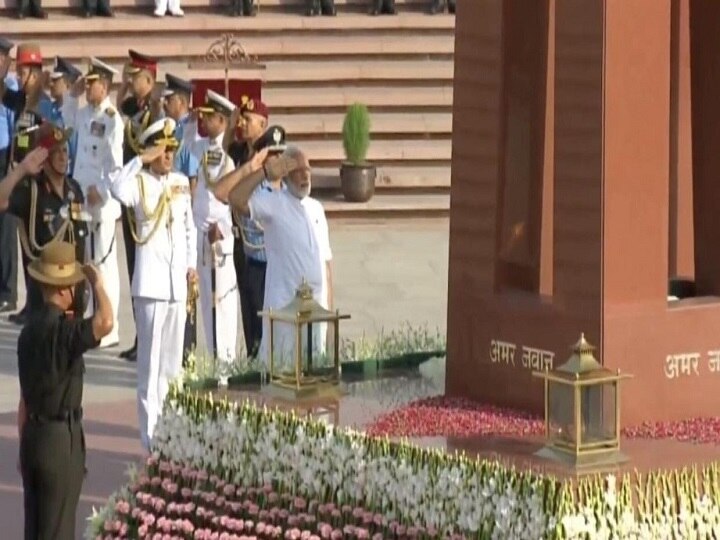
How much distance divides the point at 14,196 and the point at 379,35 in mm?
12163

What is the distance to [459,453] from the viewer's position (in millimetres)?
7473

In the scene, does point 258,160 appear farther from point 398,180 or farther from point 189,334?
point 398,180

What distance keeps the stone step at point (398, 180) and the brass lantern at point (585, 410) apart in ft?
44.6

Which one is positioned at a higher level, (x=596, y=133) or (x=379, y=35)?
(x=379, y=35)

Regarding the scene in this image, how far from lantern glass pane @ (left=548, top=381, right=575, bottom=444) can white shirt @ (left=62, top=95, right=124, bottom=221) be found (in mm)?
7506

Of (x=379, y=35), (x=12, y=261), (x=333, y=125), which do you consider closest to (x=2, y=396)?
(x=12, y=261)

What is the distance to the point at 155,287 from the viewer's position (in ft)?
36.3

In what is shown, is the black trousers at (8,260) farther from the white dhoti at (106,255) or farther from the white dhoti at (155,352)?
the white dhoti at (155,352)

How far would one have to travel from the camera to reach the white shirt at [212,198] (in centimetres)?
1274

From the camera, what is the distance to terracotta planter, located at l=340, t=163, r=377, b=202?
797 inches

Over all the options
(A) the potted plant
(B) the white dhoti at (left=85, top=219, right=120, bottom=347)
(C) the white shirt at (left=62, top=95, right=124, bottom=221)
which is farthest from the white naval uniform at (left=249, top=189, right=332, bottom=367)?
(A) the potted plant

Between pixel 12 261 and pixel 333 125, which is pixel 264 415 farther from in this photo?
pixel 333 125

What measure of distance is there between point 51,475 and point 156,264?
2.92 meters

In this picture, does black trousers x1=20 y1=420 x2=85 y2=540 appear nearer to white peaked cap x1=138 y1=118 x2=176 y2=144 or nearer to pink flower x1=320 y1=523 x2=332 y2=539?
pink flower x1=320 y1=523 x2=332 y2=539
